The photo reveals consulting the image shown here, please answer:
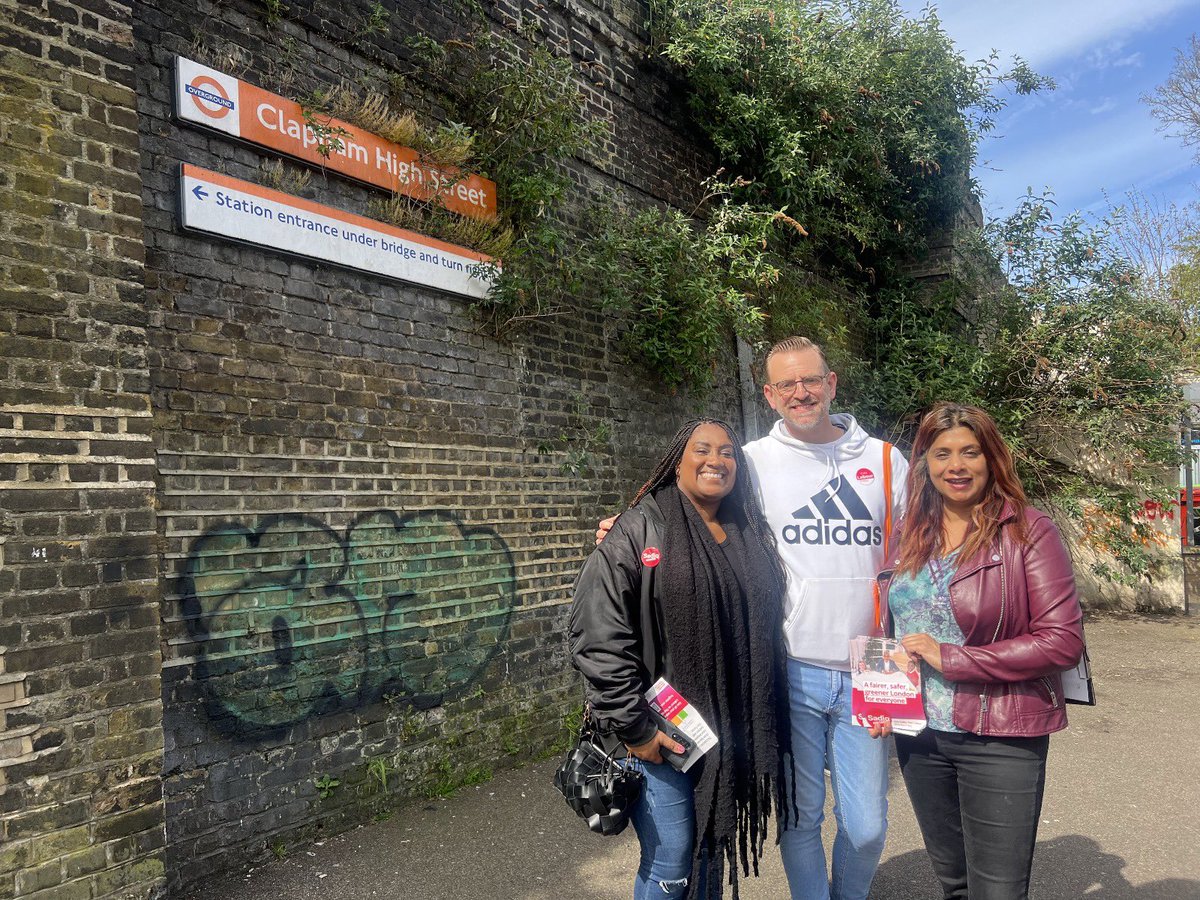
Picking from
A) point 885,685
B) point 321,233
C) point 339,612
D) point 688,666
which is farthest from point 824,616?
point 321,233

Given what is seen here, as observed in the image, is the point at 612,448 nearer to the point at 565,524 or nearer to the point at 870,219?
the point at 565,524

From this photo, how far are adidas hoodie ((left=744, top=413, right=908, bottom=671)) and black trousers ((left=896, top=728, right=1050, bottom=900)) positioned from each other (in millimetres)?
400

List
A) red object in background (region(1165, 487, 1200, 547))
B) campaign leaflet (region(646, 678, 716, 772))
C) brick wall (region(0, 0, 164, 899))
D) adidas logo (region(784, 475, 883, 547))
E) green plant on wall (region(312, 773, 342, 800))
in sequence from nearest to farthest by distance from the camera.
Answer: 1. campaign leaflet (region(646, 678, 716, 772))
2. adidas logo (region(784, 475, 883, 547))
3. brick wall (region(0, 0, 164, 899))
4. green plant on wall (region(312, 773, 342, 800))
5. red object in background (region(1165, 487, 1200, 547))

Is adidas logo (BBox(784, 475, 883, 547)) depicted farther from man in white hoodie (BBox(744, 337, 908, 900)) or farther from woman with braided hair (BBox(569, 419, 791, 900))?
woman with braided hair (BBox(569, 419, 791, 900))

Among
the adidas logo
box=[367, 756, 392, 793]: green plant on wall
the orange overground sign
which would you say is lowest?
box=[367, 756, 392, 793]: green plant on wall

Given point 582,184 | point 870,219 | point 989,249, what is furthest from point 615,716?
point 989,249

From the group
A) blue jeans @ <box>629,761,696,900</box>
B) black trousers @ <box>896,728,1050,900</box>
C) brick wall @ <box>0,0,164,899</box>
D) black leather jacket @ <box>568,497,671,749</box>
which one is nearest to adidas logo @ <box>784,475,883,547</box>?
black leather jacket @ <box>568,497,671,749</box>

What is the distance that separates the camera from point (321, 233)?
14.5ft

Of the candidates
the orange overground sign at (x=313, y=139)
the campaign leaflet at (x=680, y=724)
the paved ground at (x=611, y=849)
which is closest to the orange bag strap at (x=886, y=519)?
the campaign leaflet at (x=680, y=724)

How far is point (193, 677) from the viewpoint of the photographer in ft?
12.3

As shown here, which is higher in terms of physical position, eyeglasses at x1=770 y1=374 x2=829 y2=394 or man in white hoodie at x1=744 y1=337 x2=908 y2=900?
eyeglasses at x1=770 y1=374 x2=829 y2=394

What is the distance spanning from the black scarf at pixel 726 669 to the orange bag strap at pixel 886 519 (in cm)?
32

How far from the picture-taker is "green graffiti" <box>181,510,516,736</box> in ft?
12.8

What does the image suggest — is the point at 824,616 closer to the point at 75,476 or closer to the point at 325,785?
the point at 75,476
